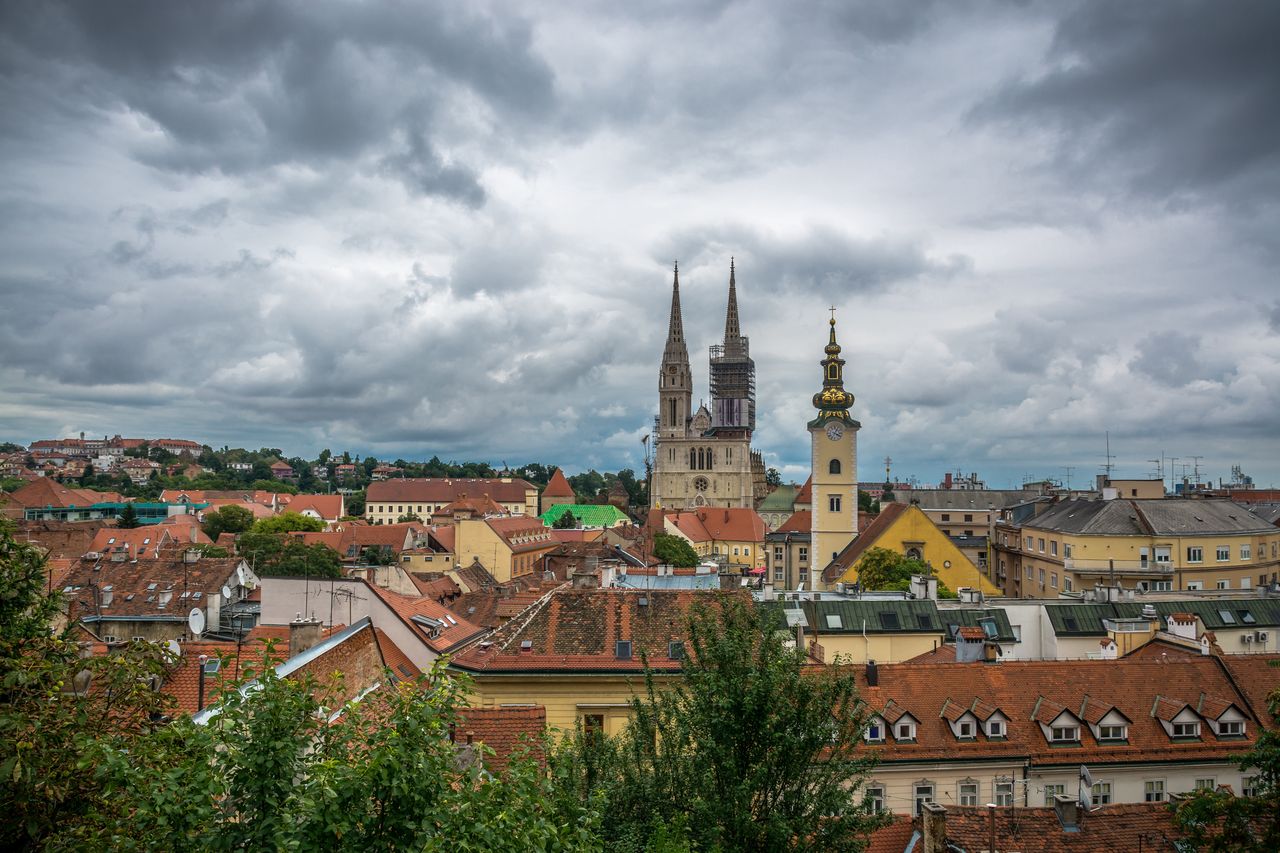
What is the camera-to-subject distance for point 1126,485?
269ft

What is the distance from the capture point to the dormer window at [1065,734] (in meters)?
24.2

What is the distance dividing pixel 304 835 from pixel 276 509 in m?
148

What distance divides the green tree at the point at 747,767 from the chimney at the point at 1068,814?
20.1 ft

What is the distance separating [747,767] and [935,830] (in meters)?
5.84

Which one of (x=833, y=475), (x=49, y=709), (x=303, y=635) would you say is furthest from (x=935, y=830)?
(x=833, y=475)

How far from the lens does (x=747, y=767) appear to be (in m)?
14.3

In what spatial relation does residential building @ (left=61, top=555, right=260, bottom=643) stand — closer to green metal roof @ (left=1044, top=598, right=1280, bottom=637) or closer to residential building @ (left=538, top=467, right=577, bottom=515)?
green metal roof @ (left=1044, top=598, right=1280, bottom=637)

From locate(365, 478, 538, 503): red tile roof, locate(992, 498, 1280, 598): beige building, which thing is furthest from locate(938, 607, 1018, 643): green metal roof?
locate(365, 478, 538, 503): red tile roof

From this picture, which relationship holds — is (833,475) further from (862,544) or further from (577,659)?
(577,659)

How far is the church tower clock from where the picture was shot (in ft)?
252

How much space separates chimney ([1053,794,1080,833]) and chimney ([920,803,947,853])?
8.21 feet

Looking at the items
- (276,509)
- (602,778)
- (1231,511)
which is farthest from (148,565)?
(276,509)

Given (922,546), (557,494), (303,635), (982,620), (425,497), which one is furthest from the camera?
(557,494)

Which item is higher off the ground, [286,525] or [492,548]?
[286,525]
